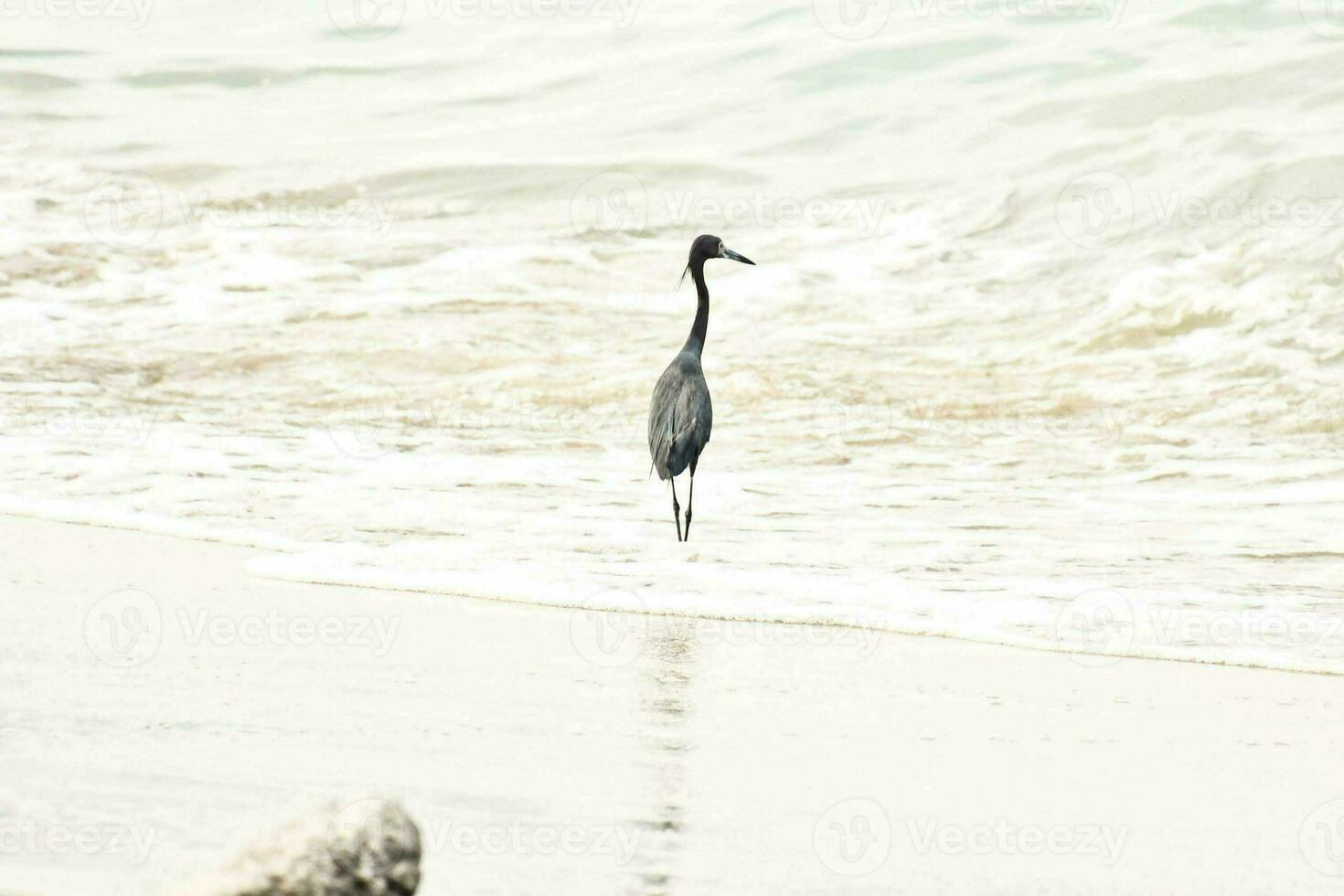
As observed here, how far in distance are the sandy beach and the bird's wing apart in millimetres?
2121

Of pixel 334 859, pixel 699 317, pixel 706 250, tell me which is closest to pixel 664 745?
pixel 334 859

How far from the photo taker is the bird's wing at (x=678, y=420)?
8078mm

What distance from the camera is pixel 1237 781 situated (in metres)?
4.08

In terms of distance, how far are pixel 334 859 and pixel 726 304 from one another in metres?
12.3

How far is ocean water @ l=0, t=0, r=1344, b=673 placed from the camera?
7.12 meters

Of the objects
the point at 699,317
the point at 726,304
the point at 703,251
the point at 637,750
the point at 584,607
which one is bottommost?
the point at 637,750

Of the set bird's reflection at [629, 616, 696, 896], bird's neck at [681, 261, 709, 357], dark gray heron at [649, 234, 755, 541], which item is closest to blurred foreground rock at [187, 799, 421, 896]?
bird's reflection at [629, 616, 696, 896]

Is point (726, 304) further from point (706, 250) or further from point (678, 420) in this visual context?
point (678, 420)

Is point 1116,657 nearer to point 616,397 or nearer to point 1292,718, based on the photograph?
point 1292,718

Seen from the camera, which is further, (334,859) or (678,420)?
(678,420)

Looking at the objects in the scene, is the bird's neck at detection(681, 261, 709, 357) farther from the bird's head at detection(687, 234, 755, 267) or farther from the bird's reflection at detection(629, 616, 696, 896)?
the bird's reflection at detection(629, 616, 696, 896)

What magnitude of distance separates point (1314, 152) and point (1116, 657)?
34.8 ft

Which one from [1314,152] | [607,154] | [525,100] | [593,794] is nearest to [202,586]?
Answer: [593,794]

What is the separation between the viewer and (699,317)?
31.4 feet
